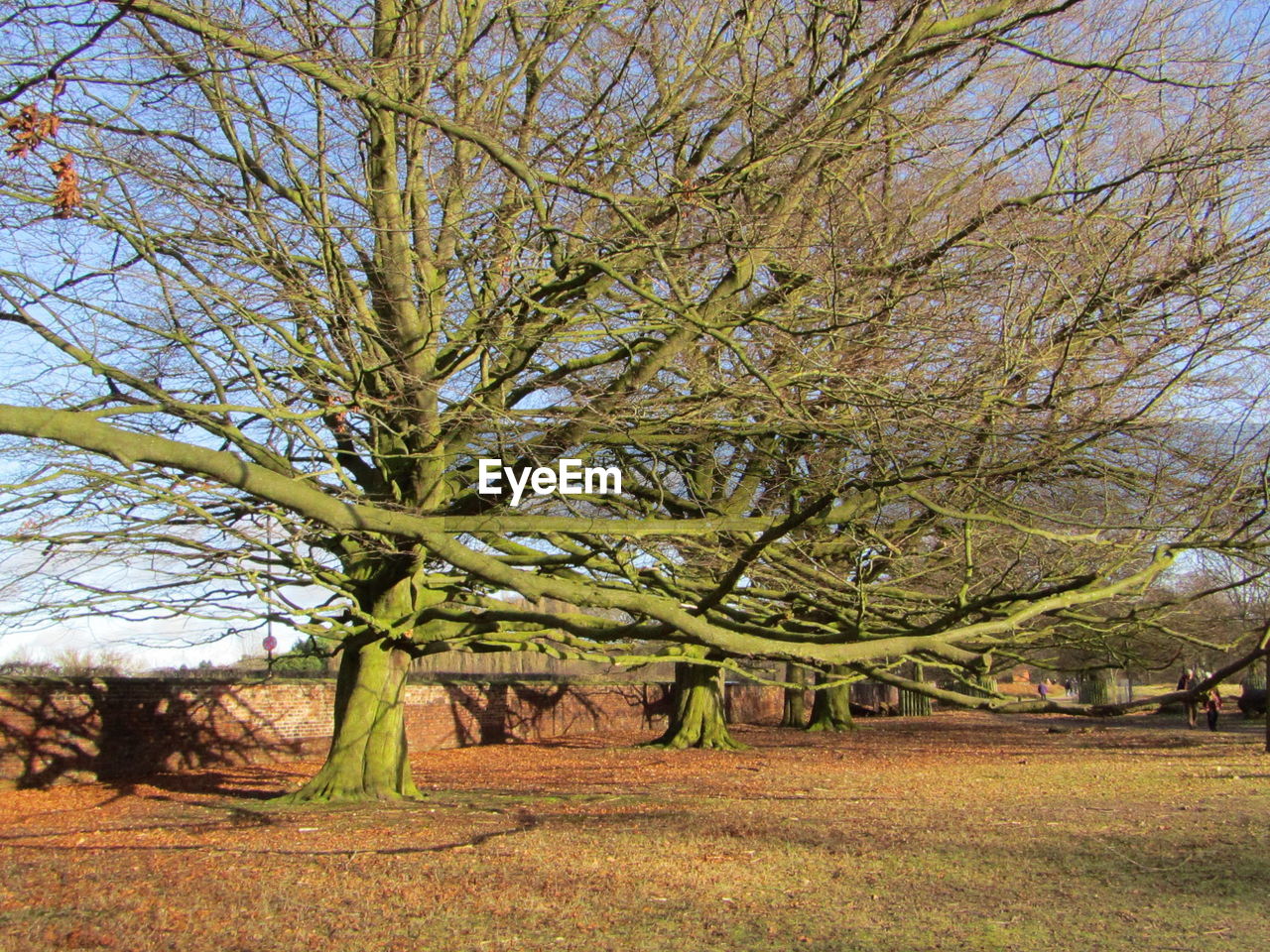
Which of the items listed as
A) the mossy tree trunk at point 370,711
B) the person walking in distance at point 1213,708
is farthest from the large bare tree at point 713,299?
the person walking in distance at point 1213,708

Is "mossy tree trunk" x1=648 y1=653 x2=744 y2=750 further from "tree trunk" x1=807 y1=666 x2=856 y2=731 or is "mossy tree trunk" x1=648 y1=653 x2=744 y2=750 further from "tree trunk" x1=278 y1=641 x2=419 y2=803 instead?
"tree trunk" x1=278 y1=641 x2=419 y2=803

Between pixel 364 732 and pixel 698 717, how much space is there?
1058 centimetres

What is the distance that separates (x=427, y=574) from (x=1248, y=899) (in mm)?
A: 8130

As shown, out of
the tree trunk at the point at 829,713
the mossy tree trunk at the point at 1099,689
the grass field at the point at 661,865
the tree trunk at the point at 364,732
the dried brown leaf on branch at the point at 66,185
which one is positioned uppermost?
the dried brown leaf on branch at the point at 66,185

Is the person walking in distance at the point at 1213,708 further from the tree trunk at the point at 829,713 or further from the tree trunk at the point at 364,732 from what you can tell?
Answer: the tree trunk at the point at 364,732

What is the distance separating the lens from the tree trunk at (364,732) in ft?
37.9

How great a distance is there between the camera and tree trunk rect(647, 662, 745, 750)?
2092 centimetres

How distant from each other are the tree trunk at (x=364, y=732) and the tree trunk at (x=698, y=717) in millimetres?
9697

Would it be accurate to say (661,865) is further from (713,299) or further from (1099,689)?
(1099,689)

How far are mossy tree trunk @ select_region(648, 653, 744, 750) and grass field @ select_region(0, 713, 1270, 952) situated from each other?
539 cm

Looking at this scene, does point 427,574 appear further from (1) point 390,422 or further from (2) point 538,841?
(2) point 538,841

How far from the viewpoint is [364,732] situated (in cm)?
1164

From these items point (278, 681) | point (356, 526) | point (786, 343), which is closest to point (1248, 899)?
point (786, 343)

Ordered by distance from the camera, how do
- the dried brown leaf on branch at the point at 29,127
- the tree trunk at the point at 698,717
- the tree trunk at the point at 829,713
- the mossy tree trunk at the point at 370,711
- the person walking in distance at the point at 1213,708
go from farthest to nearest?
the tree trunk at the point at 829,713
the person walking in distance at the point at 1213,708
the tree trunk at the point at 698,717
the mossy tree trunk at the point at 370,711
the dried brown leaf on branch at the point at 29,127
